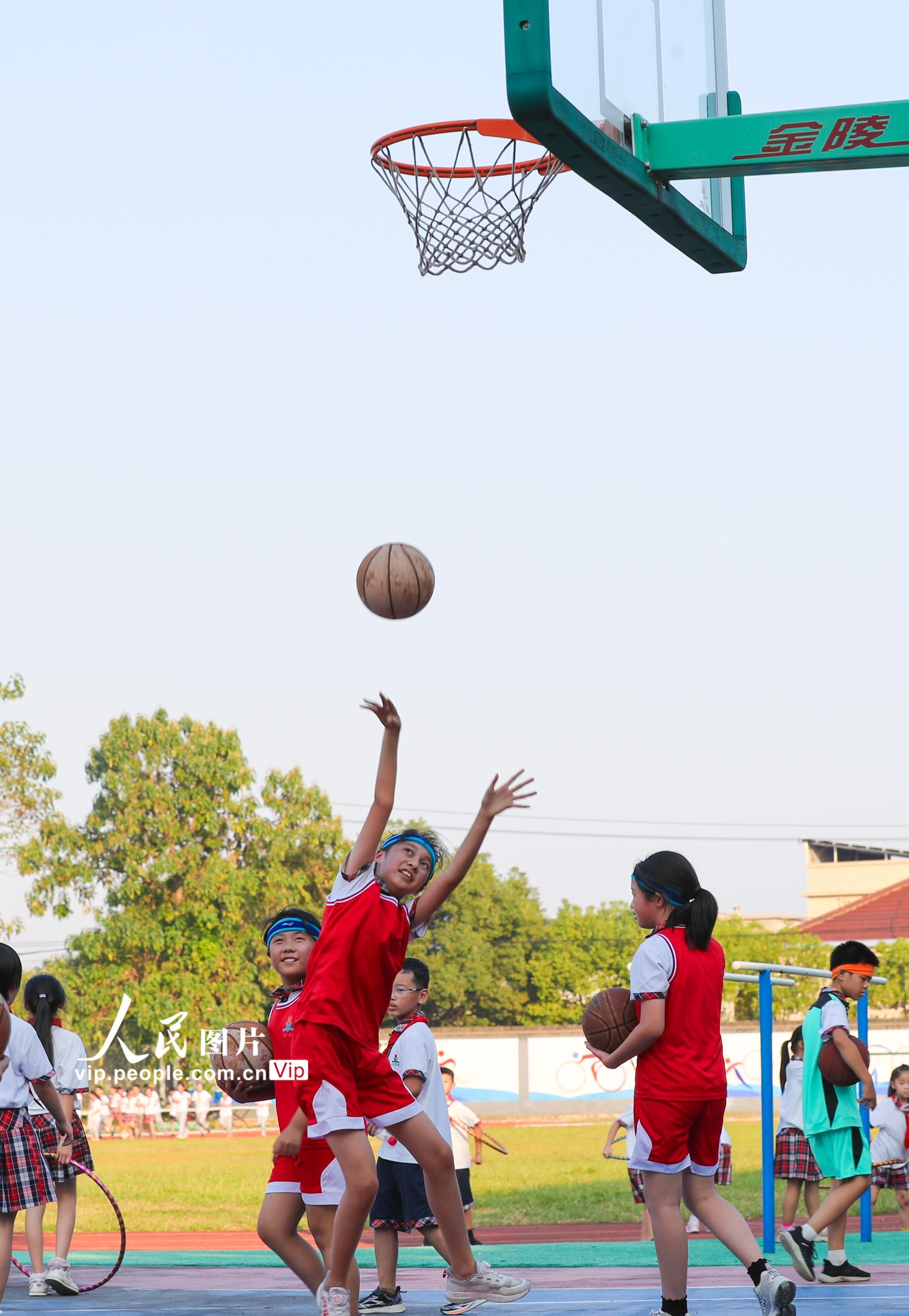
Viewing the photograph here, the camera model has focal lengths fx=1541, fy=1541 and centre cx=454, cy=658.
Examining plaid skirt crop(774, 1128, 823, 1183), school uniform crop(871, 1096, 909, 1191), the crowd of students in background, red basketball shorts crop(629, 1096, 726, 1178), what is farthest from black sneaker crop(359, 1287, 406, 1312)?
the crowd of students in background

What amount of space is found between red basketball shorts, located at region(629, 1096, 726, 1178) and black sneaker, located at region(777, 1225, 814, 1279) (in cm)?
248

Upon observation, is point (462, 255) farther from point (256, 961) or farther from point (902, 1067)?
point (256, 961)

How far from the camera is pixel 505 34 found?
478 centimetres

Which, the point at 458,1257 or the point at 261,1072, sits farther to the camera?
the point at 261,1072

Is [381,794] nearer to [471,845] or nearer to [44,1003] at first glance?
[471,845]

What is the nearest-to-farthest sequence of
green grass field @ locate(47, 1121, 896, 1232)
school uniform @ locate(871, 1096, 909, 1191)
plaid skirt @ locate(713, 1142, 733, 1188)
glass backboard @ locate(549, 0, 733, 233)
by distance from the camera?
glass backboard @ locate(549, 0, 733, 233) < plaid skirt @ locate(713, 1142, 733, 1188) < school uniform @ locate(871, 1096, 909, 1191) < green grass field @ locate(47, 1121, 896, 1232)

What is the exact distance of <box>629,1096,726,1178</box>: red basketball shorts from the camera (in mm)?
5734

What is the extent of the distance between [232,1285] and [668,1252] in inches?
157

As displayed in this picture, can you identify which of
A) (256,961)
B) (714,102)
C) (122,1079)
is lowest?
(122,1079)

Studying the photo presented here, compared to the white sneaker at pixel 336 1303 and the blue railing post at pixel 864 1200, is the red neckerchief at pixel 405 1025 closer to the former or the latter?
the white sneaker at pixel 336 1303

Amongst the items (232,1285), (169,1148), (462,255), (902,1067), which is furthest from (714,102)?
(169,1148)

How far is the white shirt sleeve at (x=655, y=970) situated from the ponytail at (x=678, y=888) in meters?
0.10

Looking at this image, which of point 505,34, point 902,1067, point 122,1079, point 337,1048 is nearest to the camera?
point 505,34

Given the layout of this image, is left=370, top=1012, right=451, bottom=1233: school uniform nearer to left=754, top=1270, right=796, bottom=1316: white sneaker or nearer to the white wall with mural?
left=754, top=1270, right=796, bottom=1316: white sneaker
